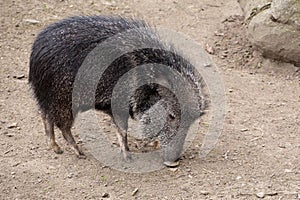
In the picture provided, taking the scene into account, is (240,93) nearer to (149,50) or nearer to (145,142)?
(145,142)

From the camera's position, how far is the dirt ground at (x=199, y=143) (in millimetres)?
4594

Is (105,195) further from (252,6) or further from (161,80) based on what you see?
(252,6)

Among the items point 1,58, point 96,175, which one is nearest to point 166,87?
point 96,175

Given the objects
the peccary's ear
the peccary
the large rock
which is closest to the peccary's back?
the peccary

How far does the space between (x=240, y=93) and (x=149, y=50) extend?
1.88 metres

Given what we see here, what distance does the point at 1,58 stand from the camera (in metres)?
6.85

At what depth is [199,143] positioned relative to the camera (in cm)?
526

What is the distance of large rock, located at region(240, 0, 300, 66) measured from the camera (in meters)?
6.35

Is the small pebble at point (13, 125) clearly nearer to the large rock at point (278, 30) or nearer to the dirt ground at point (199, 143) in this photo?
the dirt ground at point (199, 143)

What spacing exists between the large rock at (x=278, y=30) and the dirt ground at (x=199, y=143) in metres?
0.18

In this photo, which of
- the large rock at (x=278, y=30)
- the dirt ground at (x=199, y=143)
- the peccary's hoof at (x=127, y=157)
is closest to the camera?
the dirt ground at (x=199, y=143)

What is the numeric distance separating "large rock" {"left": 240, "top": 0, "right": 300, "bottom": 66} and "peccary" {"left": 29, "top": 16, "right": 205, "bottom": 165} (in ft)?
7.23

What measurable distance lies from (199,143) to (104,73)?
126 cm

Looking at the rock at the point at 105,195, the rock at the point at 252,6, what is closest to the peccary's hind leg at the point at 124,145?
the rock at the point at 105,195
